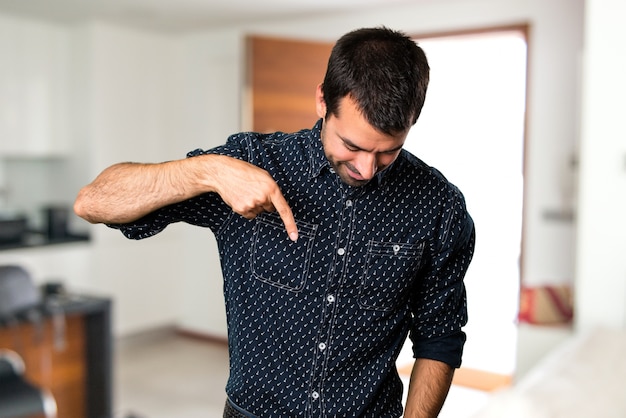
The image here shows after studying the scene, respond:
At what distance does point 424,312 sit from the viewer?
4.00ft

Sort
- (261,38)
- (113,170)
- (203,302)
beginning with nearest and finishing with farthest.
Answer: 1. (113,170)
2. (261,38)
3. (203,302)

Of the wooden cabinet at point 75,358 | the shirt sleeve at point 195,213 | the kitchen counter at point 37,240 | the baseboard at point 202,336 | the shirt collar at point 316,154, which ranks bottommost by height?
the baseboard at point 202,336

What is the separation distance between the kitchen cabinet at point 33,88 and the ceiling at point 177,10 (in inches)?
6.9

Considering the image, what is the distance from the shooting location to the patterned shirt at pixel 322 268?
1.13 meters

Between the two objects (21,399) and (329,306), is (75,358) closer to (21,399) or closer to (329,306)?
(21,399)

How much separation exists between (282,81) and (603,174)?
192 cm

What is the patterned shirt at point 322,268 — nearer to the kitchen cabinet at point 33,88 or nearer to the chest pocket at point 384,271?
the chest pocket at point 384,271

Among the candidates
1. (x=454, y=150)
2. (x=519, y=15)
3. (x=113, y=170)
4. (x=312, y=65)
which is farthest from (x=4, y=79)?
(x=113, y=170)

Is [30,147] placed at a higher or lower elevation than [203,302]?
higher

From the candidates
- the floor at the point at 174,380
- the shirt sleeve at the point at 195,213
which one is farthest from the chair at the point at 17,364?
the shirt sleeve at the point at 195,213

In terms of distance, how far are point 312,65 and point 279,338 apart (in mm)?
2920

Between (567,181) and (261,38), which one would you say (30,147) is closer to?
(261,38)

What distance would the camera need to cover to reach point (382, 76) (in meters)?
0.95

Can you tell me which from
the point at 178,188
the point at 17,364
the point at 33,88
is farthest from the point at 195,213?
the point at 33,88
